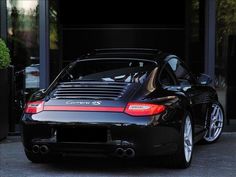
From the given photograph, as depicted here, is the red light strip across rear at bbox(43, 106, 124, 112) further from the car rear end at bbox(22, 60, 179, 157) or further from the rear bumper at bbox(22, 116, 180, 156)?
the rear bumper at bbox(22, 116, 180, 156)

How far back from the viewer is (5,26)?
10.8 m

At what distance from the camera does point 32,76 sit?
10867 mm

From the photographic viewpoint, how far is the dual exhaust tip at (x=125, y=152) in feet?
20.8

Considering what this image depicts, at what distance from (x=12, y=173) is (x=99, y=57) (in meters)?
1.79

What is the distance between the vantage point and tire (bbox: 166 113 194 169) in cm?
673

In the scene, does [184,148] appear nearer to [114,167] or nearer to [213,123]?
[114,167]

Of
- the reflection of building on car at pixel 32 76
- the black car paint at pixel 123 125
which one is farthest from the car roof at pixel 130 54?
the reflection of building on car at pixel 32 76

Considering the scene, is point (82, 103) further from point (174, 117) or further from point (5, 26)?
point (5, 26)

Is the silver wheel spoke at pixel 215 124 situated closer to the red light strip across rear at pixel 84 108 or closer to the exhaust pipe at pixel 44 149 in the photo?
the red light strip across rear at pixel 84 108

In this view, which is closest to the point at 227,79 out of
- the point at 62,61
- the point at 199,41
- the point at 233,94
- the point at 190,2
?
the point at 233,94

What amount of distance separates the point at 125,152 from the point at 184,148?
2.65ft

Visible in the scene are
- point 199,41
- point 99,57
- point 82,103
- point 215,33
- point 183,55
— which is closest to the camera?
point 82,103

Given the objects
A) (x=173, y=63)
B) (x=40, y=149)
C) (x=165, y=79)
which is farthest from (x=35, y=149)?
(x=173, y=63)

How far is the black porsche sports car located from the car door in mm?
114
